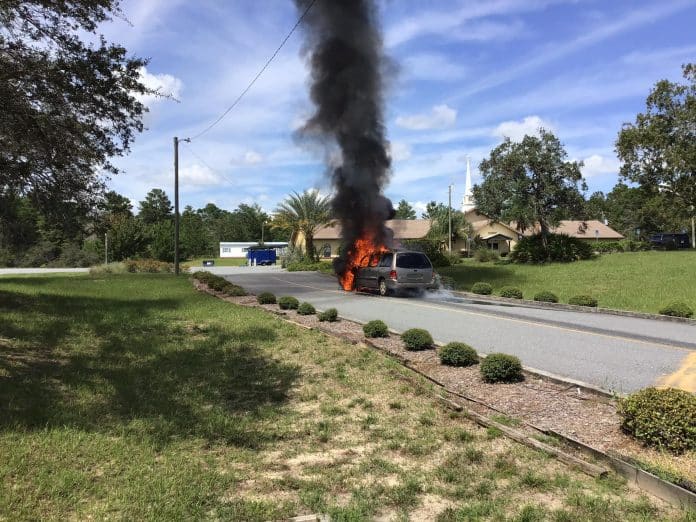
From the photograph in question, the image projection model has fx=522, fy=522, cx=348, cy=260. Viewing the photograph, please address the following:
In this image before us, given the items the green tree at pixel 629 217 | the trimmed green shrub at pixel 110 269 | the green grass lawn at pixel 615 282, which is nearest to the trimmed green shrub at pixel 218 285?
the green grass lawn at pixel 615 282

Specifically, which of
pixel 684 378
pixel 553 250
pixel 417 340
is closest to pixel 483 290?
pixel 417 340

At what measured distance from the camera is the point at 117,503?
11.0 feet

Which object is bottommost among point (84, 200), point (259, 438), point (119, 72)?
point (259, 438)

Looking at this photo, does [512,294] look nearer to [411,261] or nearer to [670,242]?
[411,261]

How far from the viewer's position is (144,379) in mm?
6707

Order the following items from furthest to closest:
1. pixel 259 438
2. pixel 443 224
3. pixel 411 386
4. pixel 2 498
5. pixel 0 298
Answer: pixel 443 224, pixel 0 298, pixel 411 386, pixel 259 438, pixel 2 498

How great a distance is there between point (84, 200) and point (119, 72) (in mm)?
3130

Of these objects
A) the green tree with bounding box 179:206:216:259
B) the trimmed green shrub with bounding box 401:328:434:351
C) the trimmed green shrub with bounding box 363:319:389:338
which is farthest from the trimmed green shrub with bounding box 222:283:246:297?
the green tree with bounding box 179:206:216:259

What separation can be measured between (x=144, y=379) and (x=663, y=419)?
18.8 ft

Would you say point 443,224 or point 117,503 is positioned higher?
point 443,224

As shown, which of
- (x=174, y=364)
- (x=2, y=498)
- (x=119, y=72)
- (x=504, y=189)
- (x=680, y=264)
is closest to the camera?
(x=2, y=498)

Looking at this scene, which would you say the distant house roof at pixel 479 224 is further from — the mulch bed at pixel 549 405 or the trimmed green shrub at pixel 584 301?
the mulch bed at pixel 549 405

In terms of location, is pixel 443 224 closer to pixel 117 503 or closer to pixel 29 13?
pixel 29 13

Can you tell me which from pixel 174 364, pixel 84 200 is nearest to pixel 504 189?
pixel 84 200
